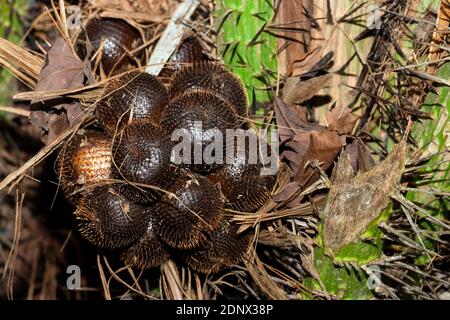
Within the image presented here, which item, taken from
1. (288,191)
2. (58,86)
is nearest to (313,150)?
(288,191)

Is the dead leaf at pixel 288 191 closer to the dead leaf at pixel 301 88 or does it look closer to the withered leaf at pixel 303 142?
the withered leaf at pixel 303 142

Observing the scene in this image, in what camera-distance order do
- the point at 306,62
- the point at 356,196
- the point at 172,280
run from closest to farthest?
the point at 356,196 → the point at 306,62 → the point at 172,280

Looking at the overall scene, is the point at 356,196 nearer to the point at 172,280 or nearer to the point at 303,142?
the point at 303,142

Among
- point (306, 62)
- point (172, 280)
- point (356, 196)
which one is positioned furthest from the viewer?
point (172, 280)

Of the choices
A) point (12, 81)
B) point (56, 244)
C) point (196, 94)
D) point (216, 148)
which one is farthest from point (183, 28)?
point (56, 244)

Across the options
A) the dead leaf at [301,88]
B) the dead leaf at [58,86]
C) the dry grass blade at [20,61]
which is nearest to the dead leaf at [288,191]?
the dead leaf at [301,88]
